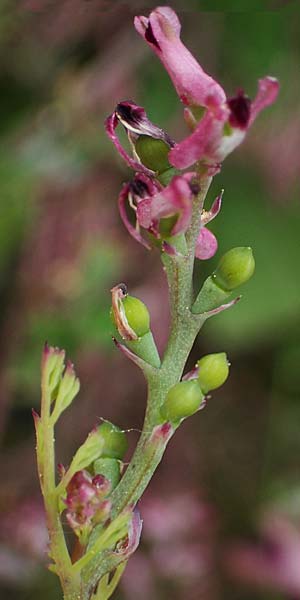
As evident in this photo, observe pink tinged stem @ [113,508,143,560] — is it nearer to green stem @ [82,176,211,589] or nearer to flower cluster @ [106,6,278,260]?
green stem @ [82,176,211,589]

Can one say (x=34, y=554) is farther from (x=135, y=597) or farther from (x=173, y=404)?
(x=173, y=404)

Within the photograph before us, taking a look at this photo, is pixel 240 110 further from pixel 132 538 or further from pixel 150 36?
pixel 132 538

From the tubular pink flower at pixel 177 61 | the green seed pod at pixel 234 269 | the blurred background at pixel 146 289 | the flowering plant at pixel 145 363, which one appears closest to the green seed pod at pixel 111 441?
the flowering plant at pixel 145 363

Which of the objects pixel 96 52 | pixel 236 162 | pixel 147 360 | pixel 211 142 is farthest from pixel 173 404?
pixel 236 162

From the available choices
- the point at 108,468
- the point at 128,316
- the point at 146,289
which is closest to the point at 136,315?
the point at 128,316

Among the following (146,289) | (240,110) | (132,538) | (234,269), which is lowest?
(146,289)
